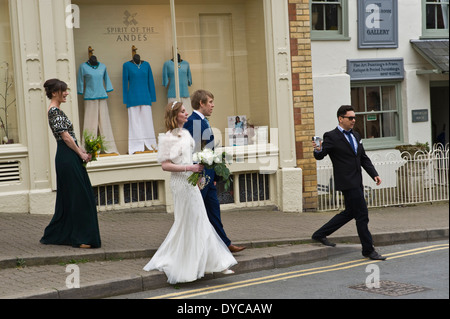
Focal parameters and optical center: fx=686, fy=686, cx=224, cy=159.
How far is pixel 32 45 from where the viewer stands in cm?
1083

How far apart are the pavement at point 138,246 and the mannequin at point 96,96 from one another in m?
1.51

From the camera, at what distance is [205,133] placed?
787 cm

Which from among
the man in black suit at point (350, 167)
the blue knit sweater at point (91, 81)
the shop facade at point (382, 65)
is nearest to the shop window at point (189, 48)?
the blue knit sweater at point (91, 81)

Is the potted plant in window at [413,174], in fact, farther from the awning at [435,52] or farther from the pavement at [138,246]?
the awning at [435,52]

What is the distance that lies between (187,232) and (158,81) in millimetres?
5734

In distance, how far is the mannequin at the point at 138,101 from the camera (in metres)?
12.3

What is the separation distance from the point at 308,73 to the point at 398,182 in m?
3.03

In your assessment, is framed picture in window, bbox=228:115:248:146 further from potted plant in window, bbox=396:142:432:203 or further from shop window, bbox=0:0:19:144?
shop window, bbox=0:0:19:144

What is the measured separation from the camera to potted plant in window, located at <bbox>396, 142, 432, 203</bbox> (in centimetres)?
1366

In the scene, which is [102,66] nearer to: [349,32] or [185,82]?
[185,82]

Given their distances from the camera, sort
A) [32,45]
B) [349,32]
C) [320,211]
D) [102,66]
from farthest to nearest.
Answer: [349,32], [320,211], [102,66], [32,45]

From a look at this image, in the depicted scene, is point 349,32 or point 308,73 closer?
point 308,73
